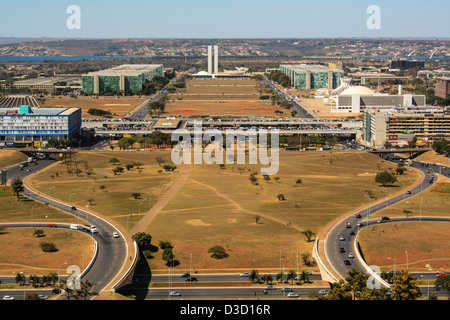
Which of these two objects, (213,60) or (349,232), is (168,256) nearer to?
(349,232)

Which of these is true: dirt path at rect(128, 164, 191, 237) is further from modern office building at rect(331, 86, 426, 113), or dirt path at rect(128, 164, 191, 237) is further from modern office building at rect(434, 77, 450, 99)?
modern office building at rect(434, 77, 450, 99)

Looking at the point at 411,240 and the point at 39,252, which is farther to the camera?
the point at 411,240

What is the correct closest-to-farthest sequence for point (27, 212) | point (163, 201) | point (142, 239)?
point (142, 239), point (27, 212), point (163, 201)

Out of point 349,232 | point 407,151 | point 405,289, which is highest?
point 407,151

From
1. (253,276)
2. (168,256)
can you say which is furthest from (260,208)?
(253,276)

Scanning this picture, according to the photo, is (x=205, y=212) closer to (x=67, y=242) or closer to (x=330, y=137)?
(x=67, y=242)
